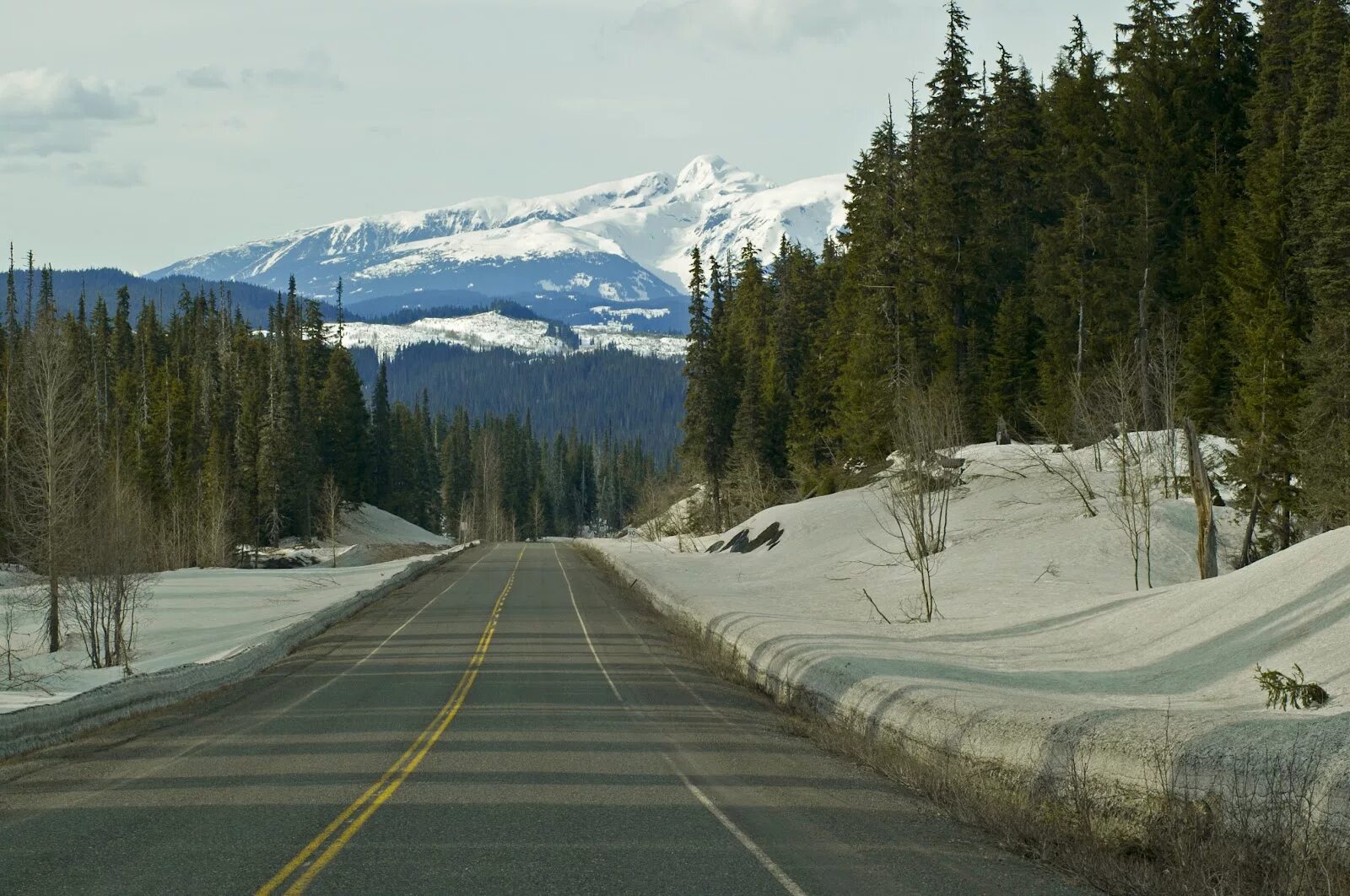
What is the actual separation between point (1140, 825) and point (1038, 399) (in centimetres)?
5223

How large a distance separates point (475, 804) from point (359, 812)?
104cm

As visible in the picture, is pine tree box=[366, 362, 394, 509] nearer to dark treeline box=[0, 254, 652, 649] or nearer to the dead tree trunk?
dark treeline box=[0, 254, 652, 649]

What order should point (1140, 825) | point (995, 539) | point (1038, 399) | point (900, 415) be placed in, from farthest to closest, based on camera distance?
point (1038, 399) < point (995, 539) < point (900, 415) < point (1140, 825)

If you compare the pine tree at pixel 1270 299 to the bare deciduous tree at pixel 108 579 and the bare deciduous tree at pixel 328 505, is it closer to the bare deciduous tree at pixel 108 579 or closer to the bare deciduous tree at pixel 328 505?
the bare deciduous tree at pixel 108 579

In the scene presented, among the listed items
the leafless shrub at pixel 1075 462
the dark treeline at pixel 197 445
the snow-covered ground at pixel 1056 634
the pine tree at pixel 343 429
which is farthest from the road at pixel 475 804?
the pine tree at pixel 343 429

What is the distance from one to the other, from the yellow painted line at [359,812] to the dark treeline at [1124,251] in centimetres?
2817

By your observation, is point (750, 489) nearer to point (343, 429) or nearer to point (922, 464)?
point (922, 464)

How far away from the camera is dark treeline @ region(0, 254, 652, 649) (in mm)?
35844

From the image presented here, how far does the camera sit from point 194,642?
33.7 metres

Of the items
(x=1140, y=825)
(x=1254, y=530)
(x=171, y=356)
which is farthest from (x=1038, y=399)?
(x=171, y=356)

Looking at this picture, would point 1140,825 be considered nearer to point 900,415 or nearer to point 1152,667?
point 1152,667

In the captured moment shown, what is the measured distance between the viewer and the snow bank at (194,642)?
52.5ft

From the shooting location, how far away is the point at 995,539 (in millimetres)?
40031

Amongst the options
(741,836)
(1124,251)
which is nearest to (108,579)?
(741,836)
